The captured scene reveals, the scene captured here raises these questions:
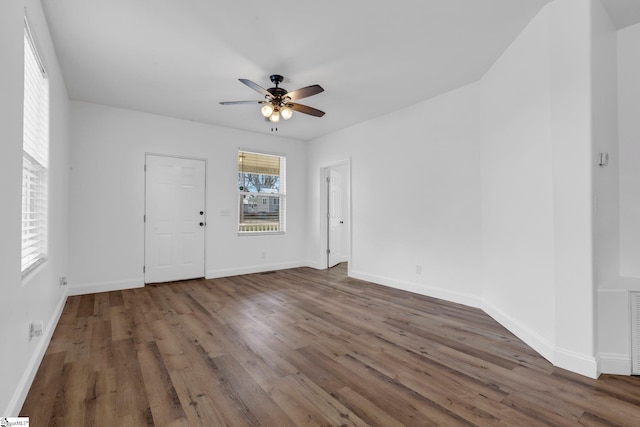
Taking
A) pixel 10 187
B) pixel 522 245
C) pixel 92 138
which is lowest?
pixel 522 245

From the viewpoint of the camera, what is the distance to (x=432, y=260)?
13.3ft

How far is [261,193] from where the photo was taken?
597 centimetres

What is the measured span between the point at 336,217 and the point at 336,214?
7 centimetres

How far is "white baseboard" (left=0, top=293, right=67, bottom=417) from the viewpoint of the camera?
1.61 meters

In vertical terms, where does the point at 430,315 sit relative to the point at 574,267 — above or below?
below

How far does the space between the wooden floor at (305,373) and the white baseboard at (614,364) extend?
51 millimetres

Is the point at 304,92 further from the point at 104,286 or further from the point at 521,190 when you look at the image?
the point at 104,286

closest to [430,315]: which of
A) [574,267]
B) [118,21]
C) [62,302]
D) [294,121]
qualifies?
[574,267]

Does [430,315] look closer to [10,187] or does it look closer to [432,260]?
[432,260]

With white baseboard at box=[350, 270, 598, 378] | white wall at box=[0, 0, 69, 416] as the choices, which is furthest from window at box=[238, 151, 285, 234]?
white wall at box=[0, 0, 69, 416]

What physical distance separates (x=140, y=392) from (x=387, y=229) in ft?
12.2

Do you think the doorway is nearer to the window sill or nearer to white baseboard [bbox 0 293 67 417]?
the window sill

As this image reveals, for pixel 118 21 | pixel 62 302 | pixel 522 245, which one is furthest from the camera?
pixel 62 302

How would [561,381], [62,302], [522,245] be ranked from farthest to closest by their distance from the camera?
[62,302] < [522,245] < [561,381]
